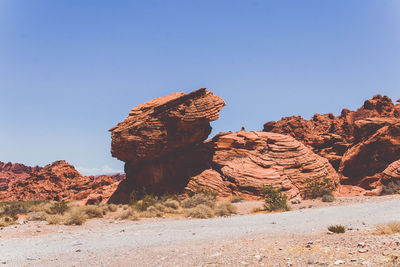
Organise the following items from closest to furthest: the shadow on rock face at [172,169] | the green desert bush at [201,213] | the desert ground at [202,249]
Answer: the desert ground at [202,249] → the green desert bush at [201,213] → the shadow on rock face at [172,169]

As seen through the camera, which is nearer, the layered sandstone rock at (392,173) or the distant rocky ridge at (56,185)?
the layered sandstone rock at (392,173)

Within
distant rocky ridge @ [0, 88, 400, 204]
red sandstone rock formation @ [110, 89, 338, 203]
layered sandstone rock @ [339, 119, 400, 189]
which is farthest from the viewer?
layered sandstone rock @ [339, 119, 400, 189]

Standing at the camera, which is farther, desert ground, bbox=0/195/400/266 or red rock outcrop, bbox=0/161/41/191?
red rock outcrop, bbox=0/161/41/191

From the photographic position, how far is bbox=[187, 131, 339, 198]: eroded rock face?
2280 cm

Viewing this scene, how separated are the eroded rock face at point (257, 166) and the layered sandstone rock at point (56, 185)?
20.4 metres

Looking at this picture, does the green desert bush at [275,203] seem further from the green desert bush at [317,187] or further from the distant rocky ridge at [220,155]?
the green desert bush at [317,187]

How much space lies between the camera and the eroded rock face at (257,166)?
22797 millimetres

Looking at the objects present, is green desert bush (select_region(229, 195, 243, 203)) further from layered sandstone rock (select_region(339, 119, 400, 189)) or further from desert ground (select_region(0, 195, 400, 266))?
layered sandstone rock (select_region(339, 119, 400, 189))

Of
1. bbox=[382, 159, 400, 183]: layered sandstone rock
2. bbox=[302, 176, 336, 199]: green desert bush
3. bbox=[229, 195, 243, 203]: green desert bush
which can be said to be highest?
bbox=[382, 159, 400, 183]: layered sandstone rock

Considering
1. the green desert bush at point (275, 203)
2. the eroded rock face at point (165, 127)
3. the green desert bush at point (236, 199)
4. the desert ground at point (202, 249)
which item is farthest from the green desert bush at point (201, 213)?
the eroded rock face at point (165, 127)

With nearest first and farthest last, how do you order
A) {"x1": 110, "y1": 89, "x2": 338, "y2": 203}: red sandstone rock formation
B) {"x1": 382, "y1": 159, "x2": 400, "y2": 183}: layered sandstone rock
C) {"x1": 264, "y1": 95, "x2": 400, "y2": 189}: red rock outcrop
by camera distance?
{"x1": 382, "y1": 159, "x2": 400, "y2": 183}: layered sandstone rock → {"x1": 110, "y1": 89, "x2": 338, "y2": 203}: red sandstone rock formation → {"x1": 264, "y1": 95, "x2": 400, "y2": 189}: red rock outcrop

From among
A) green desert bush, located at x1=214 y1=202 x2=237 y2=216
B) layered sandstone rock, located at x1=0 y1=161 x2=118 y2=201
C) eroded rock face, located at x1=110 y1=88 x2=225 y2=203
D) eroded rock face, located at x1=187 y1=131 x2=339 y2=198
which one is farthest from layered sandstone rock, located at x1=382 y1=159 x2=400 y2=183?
layered sandstone rock, located at x1=0 y1=161 x2=118 y2=201

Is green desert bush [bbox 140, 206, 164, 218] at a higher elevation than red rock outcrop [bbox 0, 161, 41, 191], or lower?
lower

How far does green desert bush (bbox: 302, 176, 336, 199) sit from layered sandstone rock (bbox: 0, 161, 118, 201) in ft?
88.6
